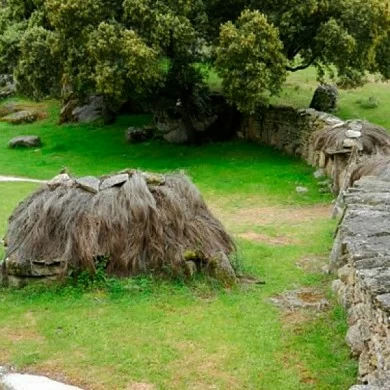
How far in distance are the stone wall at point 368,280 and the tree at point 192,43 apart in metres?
10.1

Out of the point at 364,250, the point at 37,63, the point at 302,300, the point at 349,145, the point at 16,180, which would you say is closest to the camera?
the point at 364,250

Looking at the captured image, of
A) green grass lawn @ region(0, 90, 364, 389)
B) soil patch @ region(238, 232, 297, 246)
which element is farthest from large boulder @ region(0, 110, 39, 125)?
soil patch @ region(238, 232, 297, 246)

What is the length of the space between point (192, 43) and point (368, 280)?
15355 mm

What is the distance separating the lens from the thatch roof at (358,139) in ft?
50.5

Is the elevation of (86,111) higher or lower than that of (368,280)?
lower

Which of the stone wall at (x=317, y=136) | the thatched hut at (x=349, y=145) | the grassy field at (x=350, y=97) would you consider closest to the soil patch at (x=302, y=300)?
the thatched hut at (x=349, y=145)

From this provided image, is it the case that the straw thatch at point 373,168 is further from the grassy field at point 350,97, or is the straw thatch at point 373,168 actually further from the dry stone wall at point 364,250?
the grassy field at point 350,97

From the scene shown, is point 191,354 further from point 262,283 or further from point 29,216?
point 29,216

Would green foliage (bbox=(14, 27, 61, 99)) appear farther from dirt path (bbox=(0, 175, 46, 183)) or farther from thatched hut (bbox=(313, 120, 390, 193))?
thatched hut (bbox=(313, 120, 390, 193))

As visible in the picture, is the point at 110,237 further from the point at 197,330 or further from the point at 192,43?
the point at 192,43

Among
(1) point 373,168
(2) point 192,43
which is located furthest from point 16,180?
(1) point 373,168

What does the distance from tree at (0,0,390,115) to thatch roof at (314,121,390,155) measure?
3347 millimetres

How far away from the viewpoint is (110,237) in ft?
32.3

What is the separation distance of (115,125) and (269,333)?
21034 millimetres
